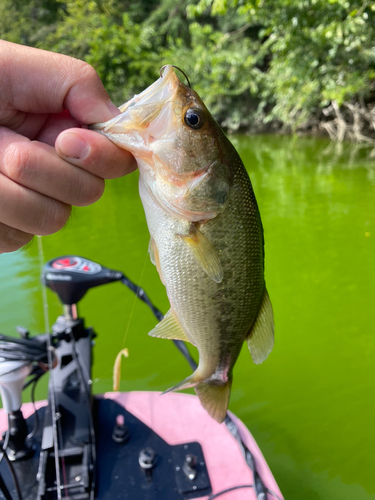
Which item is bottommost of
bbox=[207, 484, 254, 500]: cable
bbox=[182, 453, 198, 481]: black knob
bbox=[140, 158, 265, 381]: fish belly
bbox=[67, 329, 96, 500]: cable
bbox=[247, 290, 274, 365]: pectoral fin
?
bbox=[207, 484, 254, 500]: cable

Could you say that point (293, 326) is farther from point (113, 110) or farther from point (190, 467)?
point (113, 110)

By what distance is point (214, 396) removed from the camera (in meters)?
1.36

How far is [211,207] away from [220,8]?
259 inches

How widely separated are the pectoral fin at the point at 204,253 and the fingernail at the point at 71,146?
37 centimetres

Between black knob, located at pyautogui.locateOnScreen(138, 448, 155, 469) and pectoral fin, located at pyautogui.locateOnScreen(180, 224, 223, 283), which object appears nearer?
pectoral fin, located at pyautogui.locateOnScreen(180, 224, 223, 283)

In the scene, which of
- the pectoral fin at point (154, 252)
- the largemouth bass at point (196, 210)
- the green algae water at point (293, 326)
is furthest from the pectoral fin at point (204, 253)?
the green algae water at point (293, 326)

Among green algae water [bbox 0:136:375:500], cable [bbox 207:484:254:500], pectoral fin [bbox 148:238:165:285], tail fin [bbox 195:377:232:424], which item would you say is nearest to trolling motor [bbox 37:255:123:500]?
green algae water [bbox 0:136:375:500]

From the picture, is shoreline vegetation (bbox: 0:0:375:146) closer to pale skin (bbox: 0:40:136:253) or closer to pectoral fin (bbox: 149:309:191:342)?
pale skin (bbox: 0:40:136:253)

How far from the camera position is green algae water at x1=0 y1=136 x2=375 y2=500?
285 cm

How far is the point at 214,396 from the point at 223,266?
0.50 metres

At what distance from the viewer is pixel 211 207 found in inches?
46.1

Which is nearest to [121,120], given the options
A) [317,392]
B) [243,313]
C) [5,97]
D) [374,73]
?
[5,97]

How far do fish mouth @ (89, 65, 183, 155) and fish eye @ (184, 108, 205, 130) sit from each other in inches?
2.5

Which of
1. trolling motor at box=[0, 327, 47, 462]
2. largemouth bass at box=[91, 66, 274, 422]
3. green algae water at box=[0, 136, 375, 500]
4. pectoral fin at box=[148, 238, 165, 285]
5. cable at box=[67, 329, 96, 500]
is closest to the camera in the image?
largemouth bass at box=[91, 66, 274, 422]
